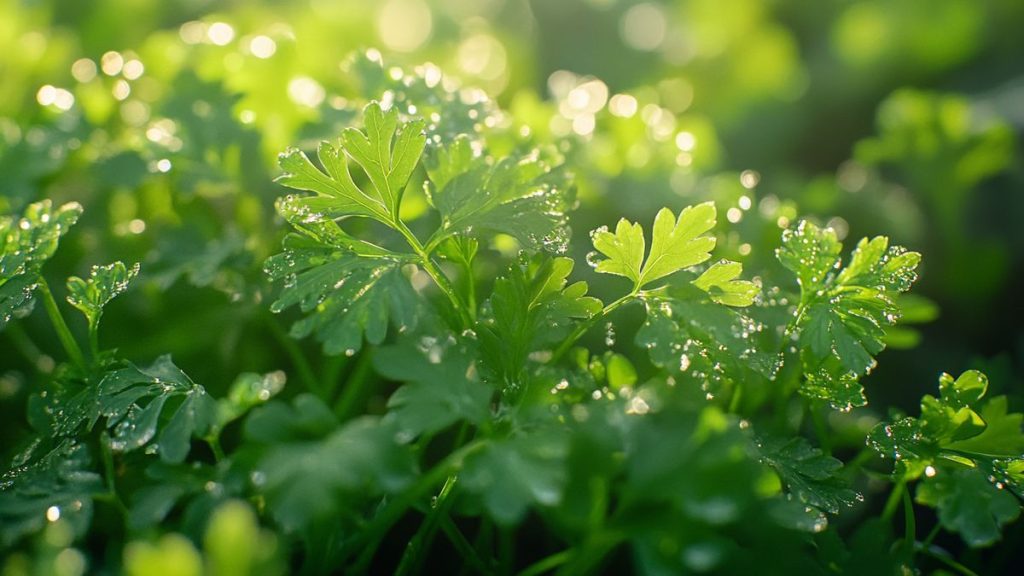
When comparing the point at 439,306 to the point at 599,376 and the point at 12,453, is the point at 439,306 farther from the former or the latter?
the point at 12,453

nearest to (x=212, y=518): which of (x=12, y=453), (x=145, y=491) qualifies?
(x=145, y=491)

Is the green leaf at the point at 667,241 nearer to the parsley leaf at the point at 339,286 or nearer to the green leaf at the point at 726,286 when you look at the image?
the green leaf at the point at 726,286

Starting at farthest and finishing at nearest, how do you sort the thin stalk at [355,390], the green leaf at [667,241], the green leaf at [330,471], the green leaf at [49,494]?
the thin stalk at [355,390] < the green leaf at [667,241] < the green leaf at [49,494] < the green leaf at [330,471]

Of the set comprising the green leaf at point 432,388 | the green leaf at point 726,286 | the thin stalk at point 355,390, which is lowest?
the thin stalk at point 355,390

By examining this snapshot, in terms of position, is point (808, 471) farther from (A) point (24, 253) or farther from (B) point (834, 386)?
(A) point (24, 253)

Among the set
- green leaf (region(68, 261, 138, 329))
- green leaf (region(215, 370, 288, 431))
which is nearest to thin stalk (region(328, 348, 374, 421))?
green leaf (region(215, 370, 288, 431))

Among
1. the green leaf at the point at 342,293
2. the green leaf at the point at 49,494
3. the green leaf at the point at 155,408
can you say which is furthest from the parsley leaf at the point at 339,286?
the green leaf at the point at 49,494

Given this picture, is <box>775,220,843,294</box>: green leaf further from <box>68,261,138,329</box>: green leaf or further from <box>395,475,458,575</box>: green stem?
<box>68,261,138,329</box>: green leaf
